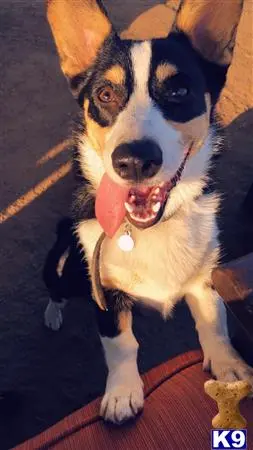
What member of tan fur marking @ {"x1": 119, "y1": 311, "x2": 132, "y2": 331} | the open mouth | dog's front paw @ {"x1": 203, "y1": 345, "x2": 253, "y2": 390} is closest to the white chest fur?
tan fur marking @ {"x1": 119, "y1": 311, "x2": 132, "y2": 331}

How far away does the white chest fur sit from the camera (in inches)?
88.0

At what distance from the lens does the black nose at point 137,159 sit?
1.77 metres

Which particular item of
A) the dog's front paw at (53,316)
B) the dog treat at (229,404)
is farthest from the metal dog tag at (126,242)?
the dog's front paw at (53,316)

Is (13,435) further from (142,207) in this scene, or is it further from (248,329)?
(248,329)

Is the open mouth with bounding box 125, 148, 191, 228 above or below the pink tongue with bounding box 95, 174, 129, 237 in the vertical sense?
above

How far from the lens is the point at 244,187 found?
362 cm

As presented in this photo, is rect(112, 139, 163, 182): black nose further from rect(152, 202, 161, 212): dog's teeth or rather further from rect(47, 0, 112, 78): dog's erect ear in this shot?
rect(47, 0, 112, 78): dog's erect ear

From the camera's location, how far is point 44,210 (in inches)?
139

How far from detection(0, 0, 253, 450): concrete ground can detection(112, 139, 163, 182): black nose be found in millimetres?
693

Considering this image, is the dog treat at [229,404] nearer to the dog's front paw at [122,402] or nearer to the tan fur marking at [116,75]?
the dog's front paw at [122,402]

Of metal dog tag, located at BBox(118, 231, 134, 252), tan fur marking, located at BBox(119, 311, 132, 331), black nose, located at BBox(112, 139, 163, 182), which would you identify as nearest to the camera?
black nose, located at BBox(112, 139, 163, 182)

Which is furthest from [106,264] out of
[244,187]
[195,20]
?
[244,187]

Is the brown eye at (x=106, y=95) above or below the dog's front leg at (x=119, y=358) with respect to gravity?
above

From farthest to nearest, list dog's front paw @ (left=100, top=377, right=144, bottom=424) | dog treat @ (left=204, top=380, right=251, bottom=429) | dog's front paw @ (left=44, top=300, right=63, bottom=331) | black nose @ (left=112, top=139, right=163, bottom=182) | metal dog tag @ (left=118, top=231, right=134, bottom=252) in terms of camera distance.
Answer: dog's front paw @ (left=44, top=300, right=63, bottom=331) → metal dog tag @ (left=118, top=231, right=134, bottom=252) → dog's front paw @ (left=100, top=377, right=144, bottom=424) → black nose @ (left=112, top=139, right=163, bottom=182) → dog treat @ (left=204, top=380, right=251, bottom=429)
